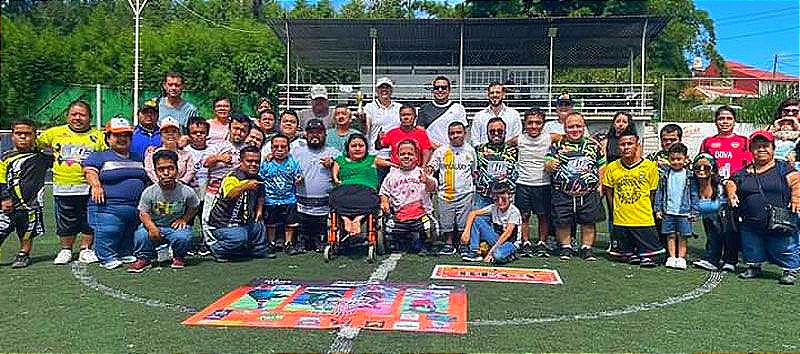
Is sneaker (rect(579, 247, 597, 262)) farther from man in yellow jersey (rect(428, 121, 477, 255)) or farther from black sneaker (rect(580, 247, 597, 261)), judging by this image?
man in yellow jersey (rect(428, 121, 477, 255))

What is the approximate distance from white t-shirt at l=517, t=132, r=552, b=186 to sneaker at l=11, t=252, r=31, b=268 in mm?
4572

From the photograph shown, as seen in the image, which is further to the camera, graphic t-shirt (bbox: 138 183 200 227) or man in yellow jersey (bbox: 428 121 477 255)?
man in yellow jersey (bbox: 428 121 477 255)

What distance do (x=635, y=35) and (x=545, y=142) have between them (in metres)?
16.7

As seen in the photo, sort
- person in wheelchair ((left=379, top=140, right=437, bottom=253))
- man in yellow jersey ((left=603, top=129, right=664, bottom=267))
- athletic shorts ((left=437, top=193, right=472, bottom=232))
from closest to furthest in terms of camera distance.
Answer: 1. man in yellow jersey ((left=603, top=129, right=664, bottom=267))
2. person in wheelchair ((left=379, top=140, right=437, bottom=253))
3. athletic shorts ((left=437, top=193, right=472, bottom=232))

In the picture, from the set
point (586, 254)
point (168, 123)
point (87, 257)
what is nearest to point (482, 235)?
point (586, 254)

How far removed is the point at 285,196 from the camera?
718cm

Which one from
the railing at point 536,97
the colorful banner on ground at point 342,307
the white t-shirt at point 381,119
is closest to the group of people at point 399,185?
the white t-shirt at point 381,119

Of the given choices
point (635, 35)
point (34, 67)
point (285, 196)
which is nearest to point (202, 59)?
point (34, 67)

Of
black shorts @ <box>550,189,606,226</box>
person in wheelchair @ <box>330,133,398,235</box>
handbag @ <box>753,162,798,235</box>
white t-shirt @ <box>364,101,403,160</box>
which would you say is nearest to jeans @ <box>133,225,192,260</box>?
person in wheelchair @ <box>330,133,398,235</box>

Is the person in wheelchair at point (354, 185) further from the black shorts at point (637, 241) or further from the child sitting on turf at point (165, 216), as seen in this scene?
the black shorts at point (637, 241)

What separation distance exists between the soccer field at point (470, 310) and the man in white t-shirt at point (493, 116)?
131cm

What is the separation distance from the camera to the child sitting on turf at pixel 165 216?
6.44 meters

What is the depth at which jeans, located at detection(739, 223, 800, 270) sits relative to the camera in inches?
248

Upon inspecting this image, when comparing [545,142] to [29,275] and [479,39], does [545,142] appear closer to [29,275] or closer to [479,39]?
[29,275]
